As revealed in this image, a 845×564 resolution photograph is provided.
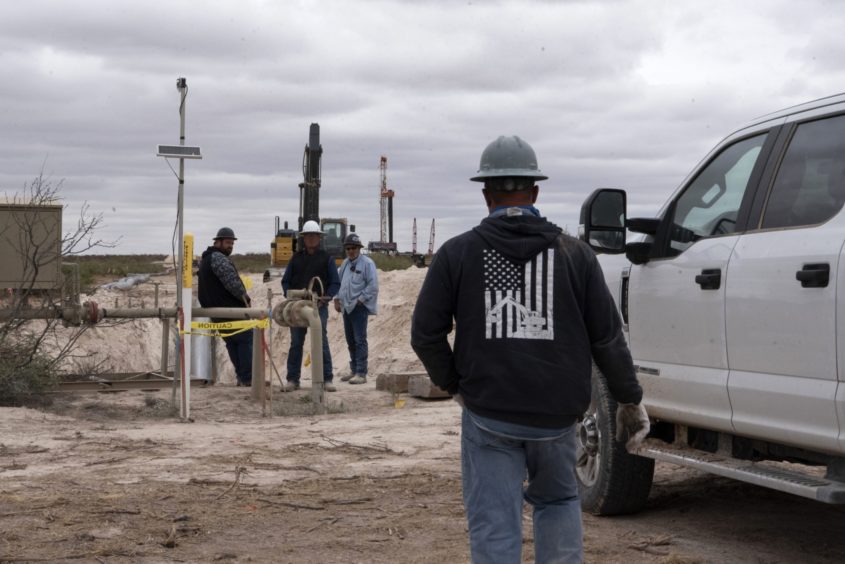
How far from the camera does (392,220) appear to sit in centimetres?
8025

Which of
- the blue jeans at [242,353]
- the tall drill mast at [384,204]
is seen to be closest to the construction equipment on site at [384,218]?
the tall drill mast at [384,204]

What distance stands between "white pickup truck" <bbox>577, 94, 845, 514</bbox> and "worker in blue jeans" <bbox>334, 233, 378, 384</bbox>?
26.8ft

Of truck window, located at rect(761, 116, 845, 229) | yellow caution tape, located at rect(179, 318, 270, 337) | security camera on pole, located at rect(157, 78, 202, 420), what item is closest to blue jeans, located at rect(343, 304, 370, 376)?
yellow caution tape, located at rect(179, 318, 270, 337)

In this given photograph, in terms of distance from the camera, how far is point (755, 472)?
17.0 feet

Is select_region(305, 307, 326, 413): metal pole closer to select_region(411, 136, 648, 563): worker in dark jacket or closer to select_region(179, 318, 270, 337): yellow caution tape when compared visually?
select_region(179, 318, 270, 337): yellow caution tape

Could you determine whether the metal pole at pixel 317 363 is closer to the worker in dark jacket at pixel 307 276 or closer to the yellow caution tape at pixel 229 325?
the yellow caution tape at pixel 229 325

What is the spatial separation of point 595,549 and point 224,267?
28.5 feet

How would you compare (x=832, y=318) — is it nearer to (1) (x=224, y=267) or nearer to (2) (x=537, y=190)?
(2) (x=537, y=190)

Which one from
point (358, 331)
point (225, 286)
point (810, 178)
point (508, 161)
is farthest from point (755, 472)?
point (358, 331)

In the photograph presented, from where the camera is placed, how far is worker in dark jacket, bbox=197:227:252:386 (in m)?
14.0

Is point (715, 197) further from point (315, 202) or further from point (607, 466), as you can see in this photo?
point (315, 202)

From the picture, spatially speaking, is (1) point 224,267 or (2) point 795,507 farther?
(1) point 224,267

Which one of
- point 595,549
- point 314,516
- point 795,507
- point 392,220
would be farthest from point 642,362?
point 392,220

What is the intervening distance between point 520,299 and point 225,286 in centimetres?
1053
